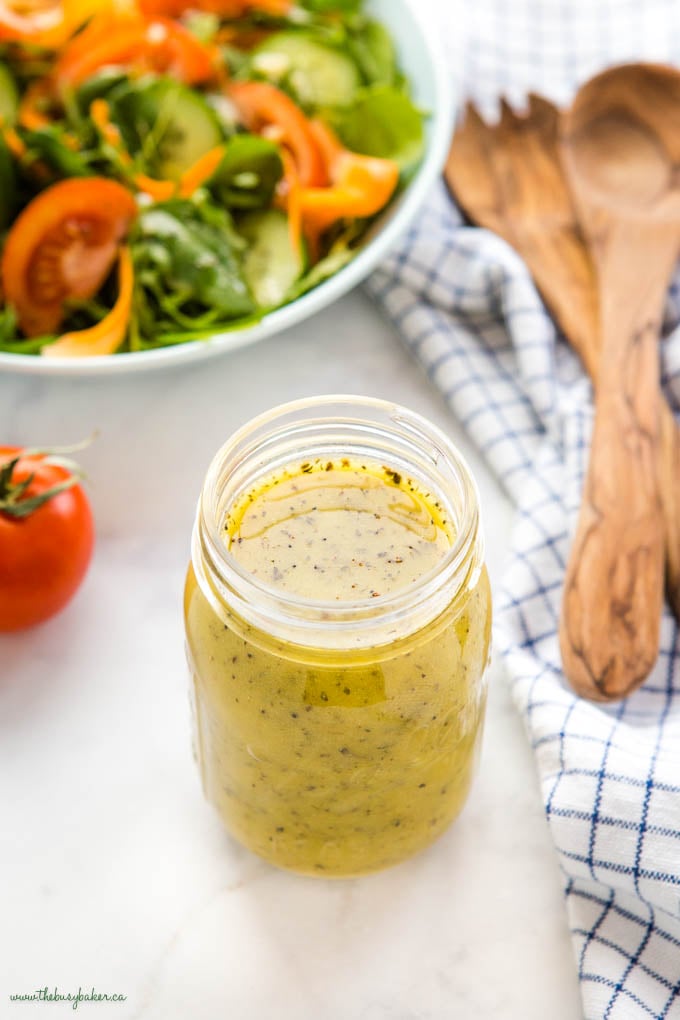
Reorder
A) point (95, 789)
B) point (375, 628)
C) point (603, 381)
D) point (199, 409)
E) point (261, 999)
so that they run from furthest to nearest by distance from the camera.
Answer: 1. point (199, 409)
2. point (603, 381)
3. point (95, 789)
4. point (261, 999)
5. point (375, 628)

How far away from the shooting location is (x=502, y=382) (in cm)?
176

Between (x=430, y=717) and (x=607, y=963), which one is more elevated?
(x=430, y=717)

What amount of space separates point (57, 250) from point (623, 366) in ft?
2.76

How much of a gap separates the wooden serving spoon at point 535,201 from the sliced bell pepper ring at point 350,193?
0.18 metres

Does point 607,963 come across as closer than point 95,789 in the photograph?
Yes

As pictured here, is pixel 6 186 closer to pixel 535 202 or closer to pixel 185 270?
pixel 185 270

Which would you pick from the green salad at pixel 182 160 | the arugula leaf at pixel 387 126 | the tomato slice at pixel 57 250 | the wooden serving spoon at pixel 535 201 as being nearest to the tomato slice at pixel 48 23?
the green salad at pixel 182 160

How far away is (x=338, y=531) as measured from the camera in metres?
1.15

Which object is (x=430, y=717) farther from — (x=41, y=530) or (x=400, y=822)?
(x=41, y=530)

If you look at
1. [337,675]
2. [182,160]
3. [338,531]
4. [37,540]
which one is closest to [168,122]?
[182,160]

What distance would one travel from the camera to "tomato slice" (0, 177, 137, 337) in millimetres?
1729

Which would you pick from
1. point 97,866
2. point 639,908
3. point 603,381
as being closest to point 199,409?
point 603,381

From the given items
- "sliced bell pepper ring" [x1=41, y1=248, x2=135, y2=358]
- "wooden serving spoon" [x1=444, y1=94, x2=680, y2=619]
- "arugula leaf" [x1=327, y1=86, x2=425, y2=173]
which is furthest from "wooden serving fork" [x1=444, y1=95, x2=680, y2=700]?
"sliced bell pepper ring" [x1=41, y1=248, x2=135, y2=358]

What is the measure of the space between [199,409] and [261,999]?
86cm
